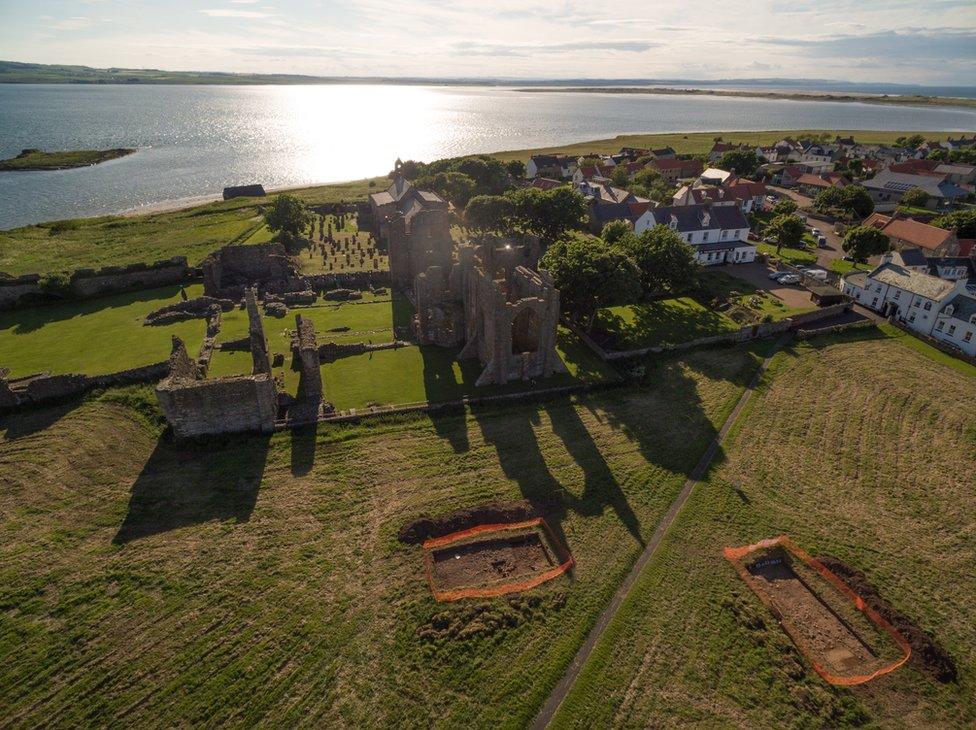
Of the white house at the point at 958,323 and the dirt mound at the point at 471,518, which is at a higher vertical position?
the white house at the point at 958,323

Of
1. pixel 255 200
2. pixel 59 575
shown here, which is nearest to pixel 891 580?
pixel 59 575

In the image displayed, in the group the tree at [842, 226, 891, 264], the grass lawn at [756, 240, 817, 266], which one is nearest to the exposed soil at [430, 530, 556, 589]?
the grass lawn at [756, 240, 817, 266]

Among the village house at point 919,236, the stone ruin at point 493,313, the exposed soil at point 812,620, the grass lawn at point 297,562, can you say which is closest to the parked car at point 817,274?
the village house at point 919,236

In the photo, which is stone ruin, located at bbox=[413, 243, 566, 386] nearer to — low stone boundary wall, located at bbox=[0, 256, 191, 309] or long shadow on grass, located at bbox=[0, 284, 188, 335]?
long shadow on grass, located at bbox=[0, 284, 188, 335]

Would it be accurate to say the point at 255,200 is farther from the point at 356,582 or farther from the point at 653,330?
the point at 356,582

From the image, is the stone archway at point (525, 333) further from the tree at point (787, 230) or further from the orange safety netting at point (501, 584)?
the tree at point (787, 230)
